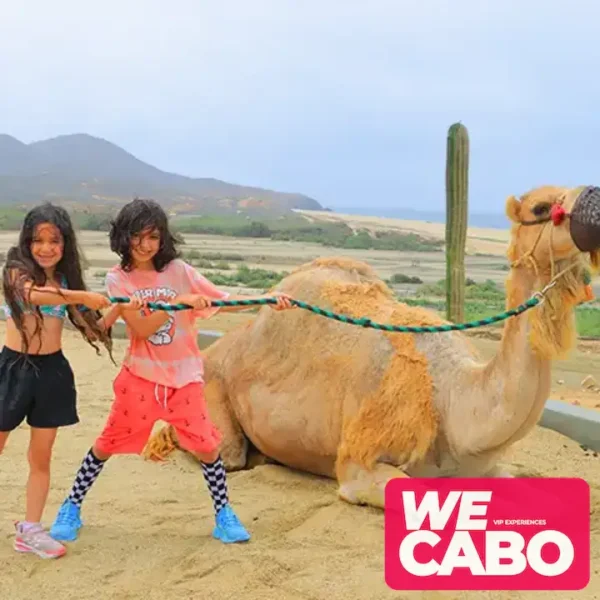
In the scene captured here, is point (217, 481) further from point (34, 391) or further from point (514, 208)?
point (514, 208)

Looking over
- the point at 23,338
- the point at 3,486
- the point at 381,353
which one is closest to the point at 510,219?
the point at 381,353

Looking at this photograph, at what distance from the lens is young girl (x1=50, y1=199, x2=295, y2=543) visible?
4.28 metres

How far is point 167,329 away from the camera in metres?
4.37

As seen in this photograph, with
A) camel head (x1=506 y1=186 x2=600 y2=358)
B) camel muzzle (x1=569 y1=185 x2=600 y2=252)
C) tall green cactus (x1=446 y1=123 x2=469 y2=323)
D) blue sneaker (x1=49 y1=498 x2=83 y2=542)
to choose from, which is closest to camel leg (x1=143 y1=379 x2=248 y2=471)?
blue sneaker (x1=49 y1=498 x2=83 y2=542)

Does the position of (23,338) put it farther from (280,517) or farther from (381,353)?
(381,353)

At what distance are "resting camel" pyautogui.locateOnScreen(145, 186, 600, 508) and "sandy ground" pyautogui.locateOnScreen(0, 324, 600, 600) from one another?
24 centimetres

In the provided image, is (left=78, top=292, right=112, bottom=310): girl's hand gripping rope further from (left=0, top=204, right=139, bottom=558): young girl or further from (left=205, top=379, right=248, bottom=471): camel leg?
(left=205, top=379, right=248, bottom=471): camel leg

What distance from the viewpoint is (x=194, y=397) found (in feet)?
14.4

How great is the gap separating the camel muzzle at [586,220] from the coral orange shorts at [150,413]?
71.5 inches

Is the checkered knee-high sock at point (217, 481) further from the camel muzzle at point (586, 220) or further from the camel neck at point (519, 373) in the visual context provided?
the camel muzzle at point (586, 220)

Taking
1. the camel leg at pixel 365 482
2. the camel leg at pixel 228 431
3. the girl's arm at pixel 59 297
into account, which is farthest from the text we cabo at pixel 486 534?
the girl's arm at pixel 59 297

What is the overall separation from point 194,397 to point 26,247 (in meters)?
1.01

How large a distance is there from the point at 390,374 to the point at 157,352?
4.31 ft

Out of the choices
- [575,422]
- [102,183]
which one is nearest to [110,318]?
[575,422]
